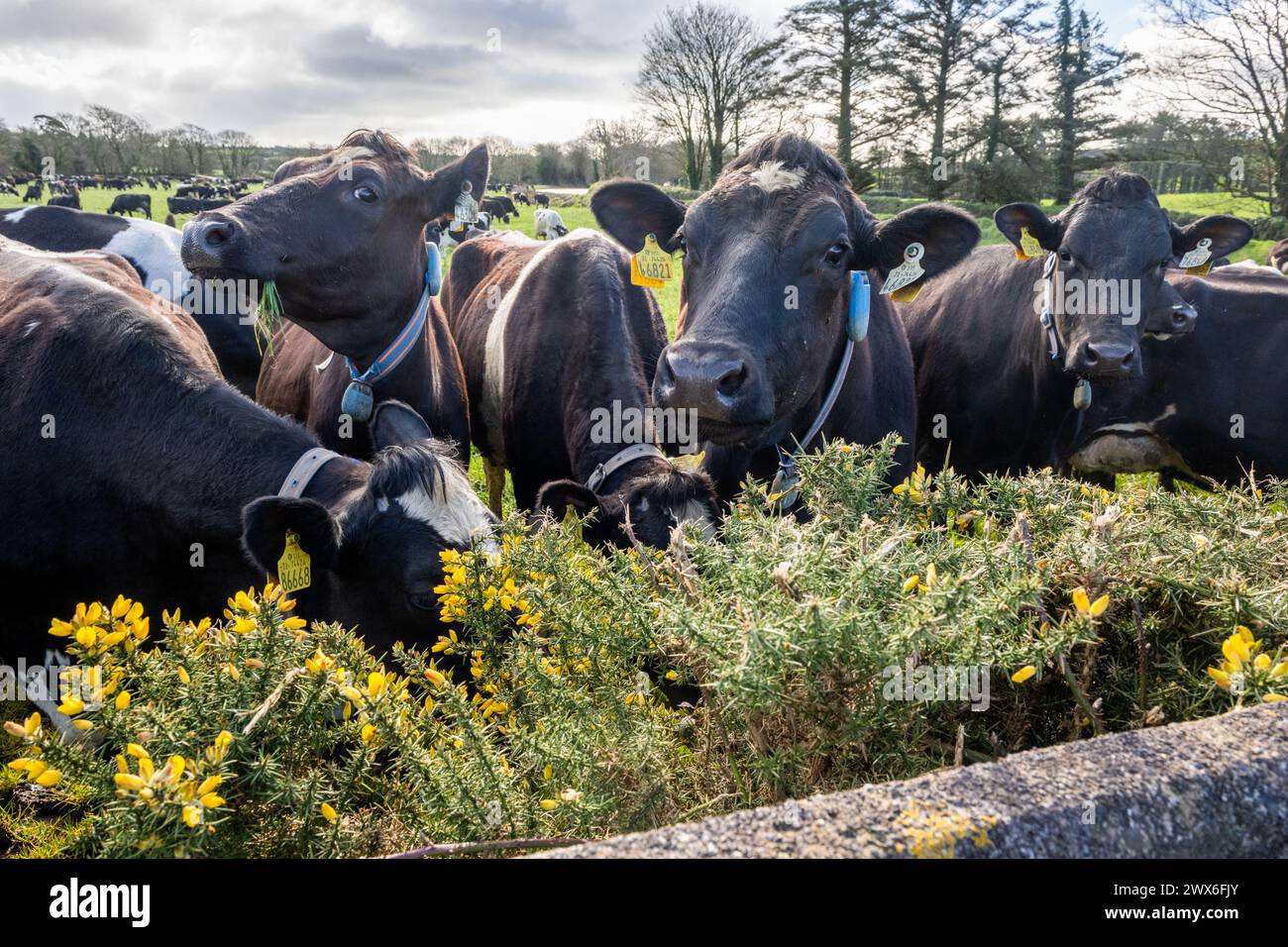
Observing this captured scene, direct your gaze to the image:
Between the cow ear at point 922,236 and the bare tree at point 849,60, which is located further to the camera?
the bare tree at point 849,60

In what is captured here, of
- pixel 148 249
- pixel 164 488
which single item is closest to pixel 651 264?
pixel 164 488

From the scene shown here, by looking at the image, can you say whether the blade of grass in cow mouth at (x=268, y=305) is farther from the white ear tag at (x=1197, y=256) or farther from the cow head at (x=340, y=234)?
the white ear tag at (x=1197, y=256)

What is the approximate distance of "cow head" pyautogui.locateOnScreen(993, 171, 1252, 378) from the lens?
512cm

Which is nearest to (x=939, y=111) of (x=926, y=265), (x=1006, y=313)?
(x=1006, y=313)

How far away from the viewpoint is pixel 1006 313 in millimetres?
6270

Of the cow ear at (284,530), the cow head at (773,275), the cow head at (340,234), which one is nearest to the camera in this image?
the cow ear at (284,530)

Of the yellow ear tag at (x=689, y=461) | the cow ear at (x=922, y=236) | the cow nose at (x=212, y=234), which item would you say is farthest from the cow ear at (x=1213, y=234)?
the cow nose at (x=212, y=234)

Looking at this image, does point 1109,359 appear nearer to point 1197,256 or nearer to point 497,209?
point 1197,256

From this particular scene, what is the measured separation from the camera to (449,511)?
10.5ft

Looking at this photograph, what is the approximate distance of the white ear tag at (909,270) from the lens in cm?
394

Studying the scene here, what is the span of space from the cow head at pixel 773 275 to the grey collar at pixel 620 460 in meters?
0.77

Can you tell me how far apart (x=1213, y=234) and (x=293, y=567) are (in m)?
6.36

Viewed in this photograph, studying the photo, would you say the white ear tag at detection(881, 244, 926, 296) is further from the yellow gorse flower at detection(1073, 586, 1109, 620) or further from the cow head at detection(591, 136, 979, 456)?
the yellow gorse flower at detection(1073, 586, 1109, 620)
